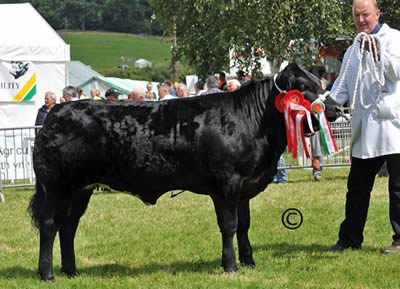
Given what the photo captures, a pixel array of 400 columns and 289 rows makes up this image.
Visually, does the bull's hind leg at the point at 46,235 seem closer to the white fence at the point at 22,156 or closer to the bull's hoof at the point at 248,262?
the bull's hoof at the point at 248,262

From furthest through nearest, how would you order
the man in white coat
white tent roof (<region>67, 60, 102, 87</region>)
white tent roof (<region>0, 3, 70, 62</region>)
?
1. white tent roof (<region>67, 60, 102, 87</region>)
2. white tent roof (<region>0, 3, 70, 62</region>)
3. the man in white coat

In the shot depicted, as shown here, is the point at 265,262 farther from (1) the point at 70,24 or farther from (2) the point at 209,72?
(1) the point at 70,24

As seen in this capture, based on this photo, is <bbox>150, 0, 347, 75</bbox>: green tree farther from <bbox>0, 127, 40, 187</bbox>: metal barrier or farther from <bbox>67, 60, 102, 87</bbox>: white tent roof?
<bbox>0, 127, 40, 187</bbox>: metal barrier

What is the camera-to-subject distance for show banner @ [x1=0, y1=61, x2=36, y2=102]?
18.4 metres

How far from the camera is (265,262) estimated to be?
7535mm

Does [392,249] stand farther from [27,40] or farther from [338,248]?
[27,40]

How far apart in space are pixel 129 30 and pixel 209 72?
8336 centimetres

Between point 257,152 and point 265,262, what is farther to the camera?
point 265,262

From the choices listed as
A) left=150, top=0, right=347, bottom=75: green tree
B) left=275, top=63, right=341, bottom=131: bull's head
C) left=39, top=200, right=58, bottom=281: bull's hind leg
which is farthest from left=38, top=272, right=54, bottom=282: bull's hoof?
left=150, top=0, right=347, bottom=75: green tree

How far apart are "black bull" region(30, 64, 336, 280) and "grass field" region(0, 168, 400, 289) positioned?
484 millimetres

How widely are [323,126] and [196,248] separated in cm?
225

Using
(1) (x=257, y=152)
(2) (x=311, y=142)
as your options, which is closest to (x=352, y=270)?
(1) (x=257, y=152)

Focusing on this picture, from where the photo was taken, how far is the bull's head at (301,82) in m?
6.87

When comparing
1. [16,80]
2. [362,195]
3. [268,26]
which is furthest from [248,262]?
[268,26]
